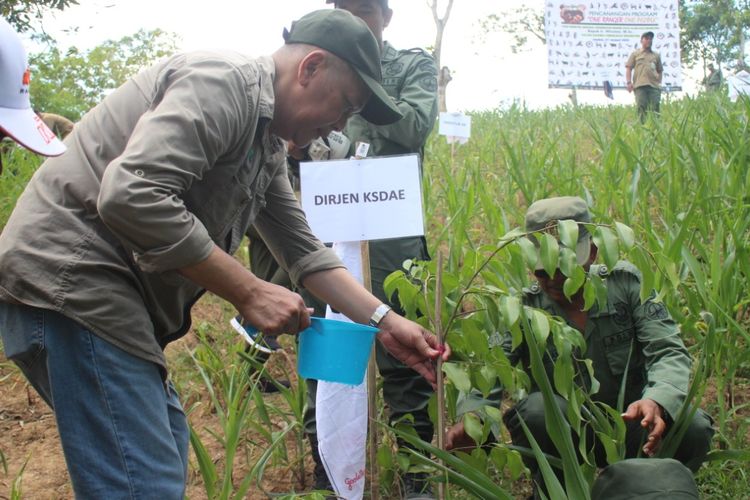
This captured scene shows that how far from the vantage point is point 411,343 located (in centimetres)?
163

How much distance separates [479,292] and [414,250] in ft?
3.42

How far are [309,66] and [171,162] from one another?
0.36 metres

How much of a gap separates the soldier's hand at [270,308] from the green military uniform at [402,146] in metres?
0.98

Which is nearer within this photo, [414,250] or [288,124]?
[288,124]

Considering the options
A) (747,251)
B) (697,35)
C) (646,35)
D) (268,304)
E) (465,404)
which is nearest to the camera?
(268,304)

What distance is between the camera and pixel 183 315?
1.49 m

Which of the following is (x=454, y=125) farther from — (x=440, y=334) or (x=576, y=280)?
(x=576, y=280)

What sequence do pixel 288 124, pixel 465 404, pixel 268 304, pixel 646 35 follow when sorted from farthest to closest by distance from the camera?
pixel 646 35 → pixel 465 404 → pixel 288 124 → pixel 268 304

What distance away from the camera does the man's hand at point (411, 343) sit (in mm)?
1618

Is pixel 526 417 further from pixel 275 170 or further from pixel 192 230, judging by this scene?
pixel 192 230

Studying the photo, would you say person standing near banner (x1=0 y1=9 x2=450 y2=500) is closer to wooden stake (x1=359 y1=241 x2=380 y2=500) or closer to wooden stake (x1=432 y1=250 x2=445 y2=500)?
wooden stake (x1=432 y1=250 x2=445 y2=500)

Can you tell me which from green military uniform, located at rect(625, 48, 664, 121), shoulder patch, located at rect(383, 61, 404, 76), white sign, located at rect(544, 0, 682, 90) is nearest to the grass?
shoulder patch, located at rect(383, 61, 404, 76)

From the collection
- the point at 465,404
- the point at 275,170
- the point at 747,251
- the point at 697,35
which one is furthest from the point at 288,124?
the point at 697,35

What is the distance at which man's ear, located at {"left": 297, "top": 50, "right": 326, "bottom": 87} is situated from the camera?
1.41 metres
